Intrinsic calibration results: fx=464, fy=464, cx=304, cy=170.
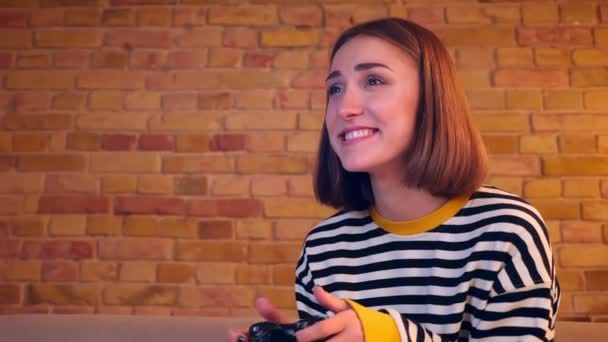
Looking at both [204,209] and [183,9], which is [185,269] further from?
[183,9]

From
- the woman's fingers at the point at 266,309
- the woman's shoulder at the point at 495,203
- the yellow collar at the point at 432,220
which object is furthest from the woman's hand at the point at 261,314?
the woman's shoulder at the point at 495,203

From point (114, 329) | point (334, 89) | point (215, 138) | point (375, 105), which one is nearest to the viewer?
point (375, 105)

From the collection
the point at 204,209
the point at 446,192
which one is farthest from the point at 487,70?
the point at 204,209

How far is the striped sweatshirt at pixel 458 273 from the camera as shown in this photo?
27.5 inches

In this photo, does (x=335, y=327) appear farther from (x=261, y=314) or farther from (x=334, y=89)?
(x=334, y=89)

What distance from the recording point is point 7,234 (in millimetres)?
1566

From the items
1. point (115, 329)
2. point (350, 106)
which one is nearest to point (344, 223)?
point (350, 106)

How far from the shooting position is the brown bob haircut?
2.64 ft

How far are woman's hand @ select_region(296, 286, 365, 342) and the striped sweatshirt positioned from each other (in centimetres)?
3

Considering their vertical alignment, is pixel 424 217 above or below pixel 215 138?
below

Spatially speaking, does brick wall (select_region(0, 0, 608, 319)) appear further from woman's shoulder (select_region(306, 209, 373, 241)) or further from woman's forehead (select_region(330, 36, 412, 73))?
woman's forehead (select_region(330, 36, 412, 73))

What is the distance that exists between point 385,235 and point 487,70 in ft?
3.10

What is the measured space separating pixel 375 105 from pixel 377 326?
1.23 feet

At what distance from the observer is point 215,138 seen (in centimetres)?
157
